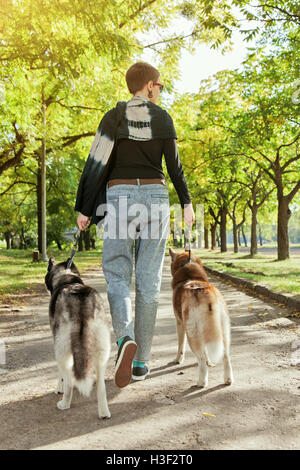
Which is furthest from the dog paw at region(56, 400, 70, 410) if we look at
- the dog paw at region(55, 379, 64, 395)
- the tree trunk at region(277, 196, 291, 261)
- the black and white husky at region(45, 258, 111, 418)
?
the tree trunk at region(277, 196, 291, 261)

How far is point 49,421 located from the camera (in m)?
2.77

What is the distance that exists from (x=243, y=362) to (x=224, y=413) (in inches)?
51.7

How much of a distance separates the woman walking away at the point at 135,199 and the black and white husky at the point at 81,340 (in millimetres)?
379

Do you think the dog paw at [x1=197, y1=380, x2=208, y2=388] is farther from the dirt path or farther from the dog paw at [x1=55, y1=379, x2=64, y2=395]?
the dog paw at [x1=55, y1=379, x2=64, y2=395]

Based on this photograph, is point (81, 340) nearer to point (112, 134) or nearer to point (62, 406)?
point (62, 406)

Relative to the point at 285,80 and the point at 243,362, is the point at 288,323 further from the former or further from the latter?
the point at 285,80

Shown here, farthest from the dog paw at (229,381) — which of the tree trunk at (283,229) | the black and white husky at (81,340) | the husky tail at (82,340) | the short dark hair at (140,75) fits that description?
the tree trunk at (283,229)

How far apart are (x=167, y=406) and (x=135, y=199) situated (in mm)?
1520

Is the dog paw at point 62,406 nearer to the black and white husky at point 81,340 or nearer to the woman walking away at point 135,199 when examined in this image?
the black and white husky at point 81,340

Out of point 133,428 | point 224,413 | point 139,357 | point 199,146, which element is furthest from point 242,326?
point 199,146

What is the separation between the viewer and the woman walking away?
3398mm

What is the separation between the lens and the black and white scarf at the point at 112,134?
3.42 metres

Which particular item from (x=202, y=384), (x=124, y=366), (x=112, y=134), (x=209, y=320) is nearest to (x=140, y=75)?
(x=112, y=134)

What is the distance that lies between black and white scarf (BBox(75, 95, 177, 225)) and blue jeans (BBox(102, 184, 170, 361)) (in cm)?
15
